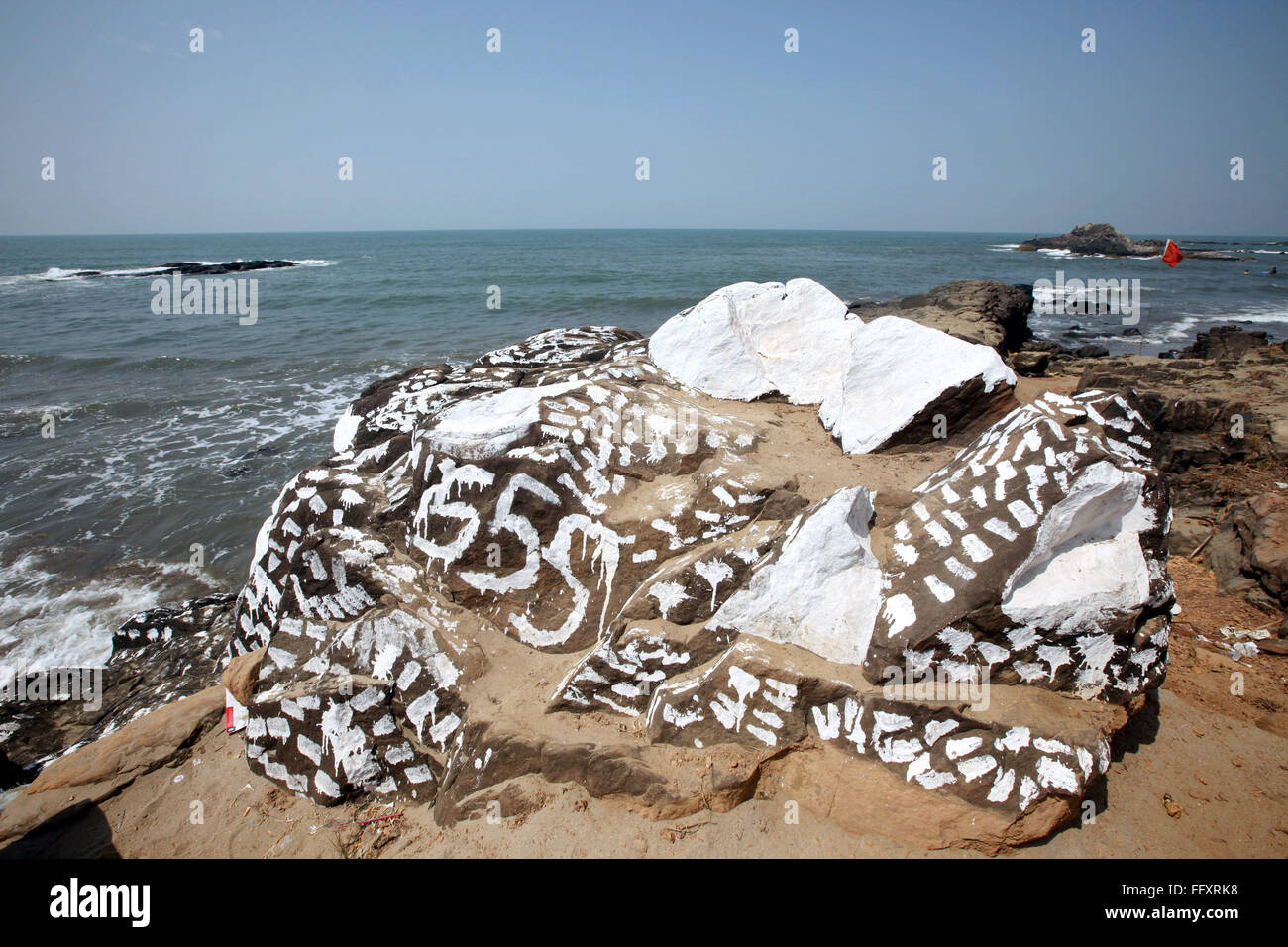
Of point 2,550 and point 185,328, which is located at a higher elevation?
point 185,328

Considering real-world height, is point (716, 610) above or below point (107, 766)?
above

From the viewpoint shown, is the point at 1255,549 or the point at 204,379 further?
the point at 204,379

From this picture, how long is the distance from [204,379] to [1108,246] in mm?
72314

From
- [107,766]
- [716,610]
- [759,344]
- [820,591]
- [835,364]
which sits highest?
[759,344]

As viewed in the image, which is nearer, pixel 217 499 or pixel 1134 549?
pixel 1134 549

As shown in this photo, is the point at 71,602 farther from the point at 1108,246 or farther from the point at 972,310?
the point at 1108,246

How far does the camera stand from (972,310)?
38.7ft

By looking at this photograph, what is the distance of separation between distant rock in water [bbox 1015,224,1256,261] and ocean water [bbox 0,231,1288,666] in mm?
19394

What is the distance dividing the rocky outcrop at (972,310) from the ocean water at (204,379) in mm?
5788

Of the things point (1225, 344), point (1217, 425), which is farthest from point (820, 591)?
point (1225, 344)

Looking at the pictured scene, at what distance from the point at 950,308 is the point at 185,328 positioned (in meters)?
24.1
